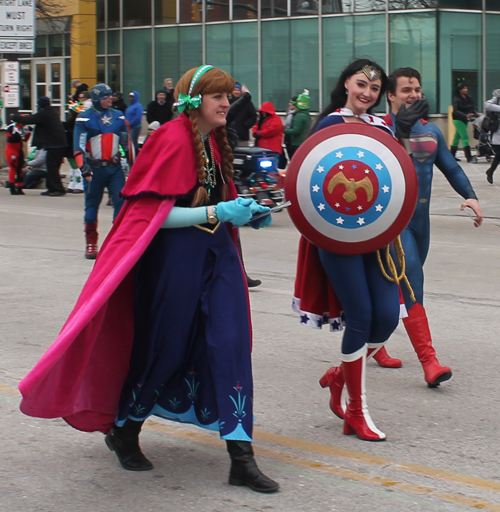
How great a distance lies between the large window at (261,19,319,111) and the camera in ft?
85.1

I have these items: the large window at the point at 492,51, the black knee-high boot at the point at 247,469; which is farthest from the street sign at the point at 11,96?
the black knee-high boot at the point at 247,469

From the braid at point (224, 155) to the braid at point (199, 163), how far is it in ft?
0.53

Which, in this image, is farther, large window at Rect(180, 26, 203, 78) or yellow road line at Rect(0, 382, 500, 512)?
large window at Rect(180, 26, 203, 78)

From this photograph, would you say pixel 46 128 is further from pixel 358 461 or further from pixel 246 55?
pixel 358 461

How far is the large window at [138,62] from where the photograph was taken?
1170 inches

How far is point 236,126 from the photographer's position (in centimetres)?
1412

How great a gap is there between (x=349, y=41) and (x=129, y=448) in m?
22.5

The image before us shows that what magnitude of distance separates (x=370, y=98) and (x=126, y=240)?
55.8 inches

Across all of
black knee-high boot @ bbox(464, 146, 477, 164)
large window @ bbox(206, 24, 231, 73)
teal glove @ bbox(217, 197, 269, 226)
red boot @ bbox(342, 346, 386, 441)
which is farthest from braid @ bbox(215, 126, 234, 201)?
large window @ bbox(206, 24, 231, 73)

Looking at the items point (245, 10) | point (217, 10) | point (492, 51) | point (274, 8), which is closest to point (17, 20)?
point (274, 8)

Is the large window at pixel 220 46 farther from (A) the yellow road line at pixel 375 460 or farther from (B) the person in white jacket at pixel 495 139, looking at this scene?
(A) the yellow road line at pixel 375 460

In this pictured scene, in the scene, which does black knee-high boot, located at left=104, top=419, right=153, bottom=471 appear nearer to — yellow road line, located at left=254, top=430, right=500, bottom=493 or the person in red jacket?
yellow road line, located at left=254, top=430, right=500, bottom=493

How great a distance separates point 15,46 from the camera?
58.7 ft

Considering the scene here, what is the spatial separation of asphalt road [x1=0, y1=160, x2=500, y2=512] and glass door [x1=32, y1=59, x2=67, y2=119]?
25181 millimetres
